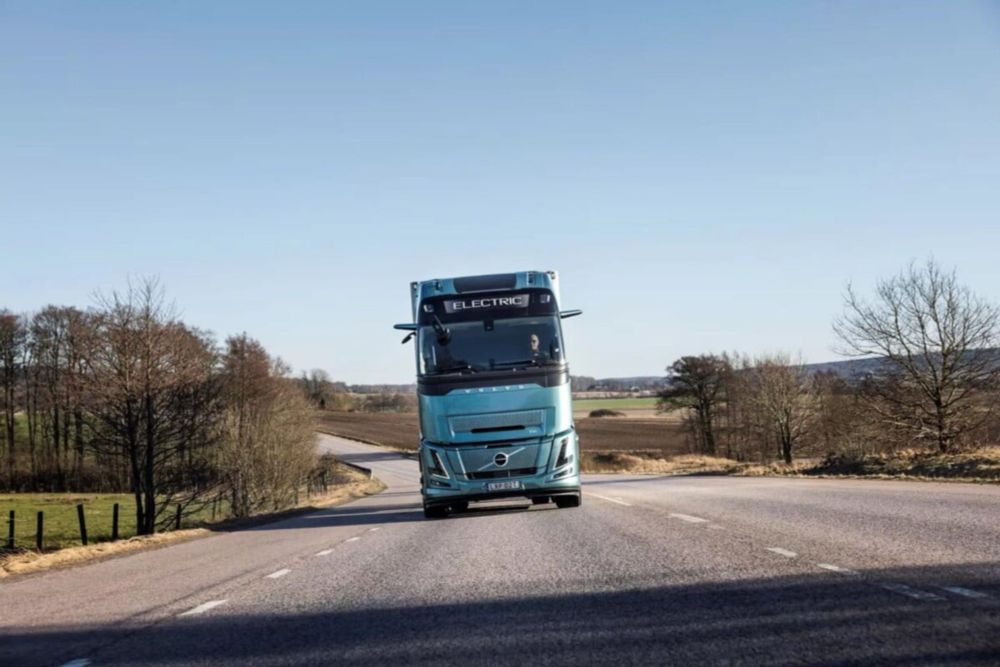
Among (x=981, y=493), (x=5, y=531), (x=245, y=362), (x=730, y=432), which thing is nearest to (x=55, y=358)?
(x=245, y=362)

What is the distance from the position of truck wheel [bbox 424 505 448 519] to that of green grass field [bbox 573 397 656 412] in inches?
4426

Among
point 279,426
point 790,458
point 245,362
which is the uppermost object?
point 245,362

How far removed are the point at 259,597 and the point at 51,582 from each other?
4508mm

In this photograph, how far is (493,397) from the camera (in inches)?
634

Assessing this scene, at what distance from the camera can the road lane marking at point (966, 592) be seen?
5866 mm

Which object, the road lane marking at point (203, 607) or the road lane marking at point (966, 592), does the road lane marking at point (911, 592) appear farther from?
the road lane marking at point (203, 607)

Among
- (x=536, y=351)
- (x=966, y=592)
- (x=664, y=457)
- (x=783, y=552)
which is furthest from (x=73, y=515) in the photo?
(x=966, y=592)

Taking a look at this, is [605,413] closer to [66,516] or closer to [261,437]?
[261,437]

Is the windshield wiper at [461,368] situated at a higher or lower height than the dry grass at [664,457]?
higher

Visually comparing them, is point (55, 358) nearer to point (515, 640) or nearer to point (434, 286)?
point (434, 286)

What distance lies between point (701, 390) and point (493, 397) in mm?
60495

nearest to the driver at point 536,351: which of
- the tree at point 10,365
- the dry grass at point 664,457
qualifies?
the dry grass at point 664,457

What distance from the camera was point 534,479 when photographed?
53.6 feet

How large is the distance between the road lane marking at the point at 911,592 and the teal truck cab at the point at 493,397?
9933mm
